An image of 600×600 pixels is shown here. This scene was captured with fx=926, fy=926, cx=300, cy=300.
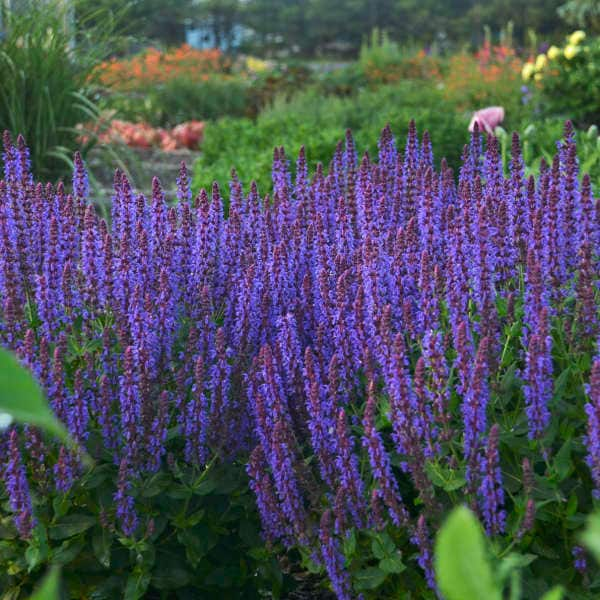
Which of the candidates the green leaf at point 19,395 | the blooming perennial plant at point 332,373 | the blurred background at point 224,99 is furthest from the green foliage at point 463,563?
the blurred background at point 224,99

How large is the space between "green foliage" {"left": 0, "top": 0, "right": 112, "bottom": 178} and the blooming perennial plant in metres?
4.22

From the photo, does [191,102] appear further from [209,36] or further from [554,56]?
[209,36]

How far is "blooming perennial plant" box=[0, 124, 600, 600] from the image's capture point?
2.26m

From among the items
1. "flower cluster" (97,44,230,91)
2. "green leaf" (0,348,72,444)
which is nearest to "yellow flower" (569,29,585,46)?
"flower cluster" (97,44,230,91)

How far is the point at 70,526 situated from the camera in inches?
98.0

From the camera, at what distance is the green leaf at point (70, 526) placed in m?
2.47

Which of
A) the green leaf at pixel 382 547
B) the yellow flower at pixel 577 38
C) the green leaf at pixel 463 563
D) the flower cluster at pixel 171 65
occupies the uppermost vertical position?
the green leaf at pixel 463 563

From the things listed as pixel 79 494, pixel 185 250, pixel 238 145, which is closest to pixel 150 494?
pixel 79 494

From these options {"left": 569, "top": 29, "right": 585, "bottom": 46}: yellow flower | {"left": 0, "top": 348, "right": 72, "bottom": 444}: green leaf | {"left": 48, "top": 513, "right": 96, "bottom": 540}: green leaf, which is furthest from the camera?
{"left": 569, "top": 29, "right": 585, "bottom": 46}: yellow flower

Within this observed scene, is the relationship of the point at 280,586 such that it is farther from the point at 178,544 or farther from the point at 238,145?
the point at 238,145

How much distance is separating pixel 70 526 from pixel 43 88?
5.30 m

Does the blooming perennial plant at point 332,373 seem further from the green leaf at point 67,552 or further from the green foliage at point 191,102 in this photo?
the green foliage at point 191,102

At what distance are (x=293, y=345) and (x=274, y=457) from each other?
13.5 inches

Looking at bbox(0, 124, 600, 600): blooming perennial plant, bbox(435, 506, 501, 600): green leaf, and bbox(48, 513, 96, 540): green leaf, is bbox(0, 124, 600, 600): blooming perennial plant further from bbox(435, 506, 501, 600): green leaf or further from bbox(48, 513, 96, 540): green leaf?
bbox(435, 506, 501, 600): green leaf
